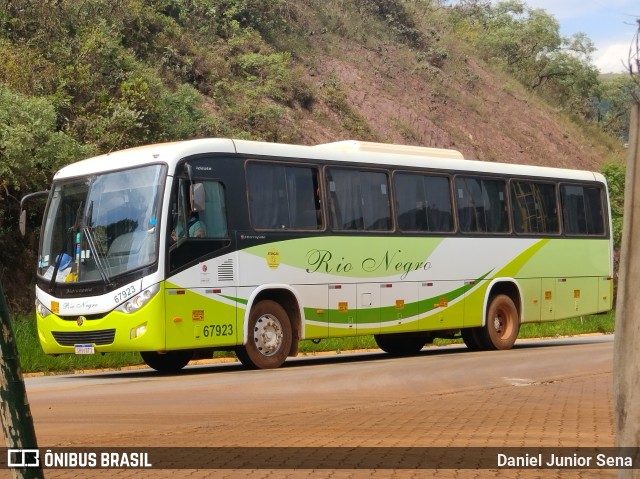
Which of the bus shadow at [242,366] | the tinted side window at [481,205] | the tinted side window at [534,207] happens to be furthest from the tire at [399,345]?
the tinted side window at [534,207]

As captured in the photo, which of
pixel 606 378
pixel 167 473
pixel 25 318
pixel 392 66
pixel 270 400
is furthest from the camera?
pixel 392 66

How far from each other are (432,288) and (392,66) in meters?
33.9

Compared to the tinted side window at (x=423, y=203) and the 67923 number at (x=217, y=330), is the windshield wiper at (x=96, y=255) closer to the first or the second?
the 67923 number at (x=217, y=330)

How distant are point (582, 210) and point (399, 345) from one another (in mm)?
5467

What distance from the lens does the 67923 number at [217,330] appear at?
1761 centimetres

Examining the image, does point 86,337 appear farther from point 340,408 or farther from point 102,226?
point 340,408

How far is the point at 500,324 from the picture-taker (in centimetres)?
2411

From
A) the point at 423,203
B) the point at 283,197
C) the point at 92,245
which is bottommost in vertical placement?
the point at 92,245

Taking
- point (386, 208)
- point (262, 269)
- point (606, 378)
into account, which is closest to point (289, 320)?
point (262, 269)

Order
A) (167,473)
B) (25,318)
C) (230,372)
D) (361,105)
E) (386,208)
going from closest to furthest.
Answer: (167,473)
(230,372)
(386,208)
(25,318)
(361,105)

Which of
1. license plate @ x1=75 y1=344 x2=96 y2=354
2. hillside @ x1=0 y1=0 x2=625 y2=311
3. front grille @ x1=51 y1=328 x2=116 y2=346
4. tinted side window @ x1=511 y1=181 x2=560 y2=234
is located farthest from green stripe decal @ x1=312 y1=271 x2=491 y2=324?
hillside @ x1=0 y1=0 x2=625 y2=311

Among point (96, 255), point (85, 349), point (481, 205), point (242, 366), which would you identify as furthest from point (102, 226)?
point (481, 205)

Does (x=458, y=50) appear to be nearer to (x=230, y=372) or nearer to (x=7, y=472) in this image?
(x=230, y=372)

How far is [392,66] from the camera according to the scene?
54906 millimetres
